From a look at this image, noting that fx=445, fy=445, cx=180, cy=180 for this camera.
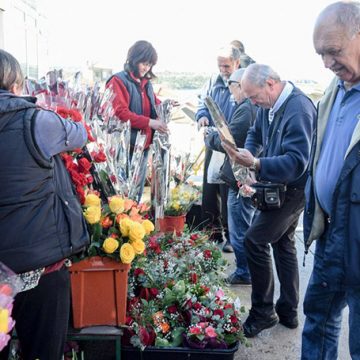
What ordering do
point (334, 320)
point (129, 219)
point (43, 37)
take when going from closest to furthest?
point (334, 320) < point (129, 219) < point (43, 37)

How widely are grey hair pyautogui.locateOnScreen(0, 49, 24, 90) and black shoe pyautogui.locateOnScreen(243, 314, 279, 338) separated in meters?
2.01

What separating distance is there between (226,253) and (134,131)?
56.0 inches

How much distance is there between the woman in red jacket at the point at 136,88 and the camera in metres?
3.82

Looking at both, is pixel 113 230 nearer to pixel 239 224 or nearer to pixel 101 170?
pixel 101 170

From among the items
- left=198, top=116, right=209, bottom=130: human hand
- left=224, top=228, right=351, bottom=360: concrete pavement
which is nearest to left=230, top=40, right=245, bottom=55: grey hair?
left=198, top=116, right=209, bottom=130: human hand

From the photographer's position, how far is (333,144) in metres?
1.89

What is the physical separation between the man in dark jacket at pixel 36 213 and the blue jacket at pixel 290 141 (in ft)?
3.66

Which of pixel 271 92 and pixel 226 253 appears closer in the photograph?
pixel 271 92

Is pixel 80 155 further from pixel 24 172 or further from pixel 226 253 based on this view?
pixel 226 253

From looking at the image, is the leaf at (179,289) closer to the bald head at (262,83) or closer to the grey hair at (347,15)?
the bald head at (262,83)

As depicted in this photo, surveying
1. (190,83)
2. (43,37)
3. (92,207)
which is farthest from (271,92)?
(190,83)

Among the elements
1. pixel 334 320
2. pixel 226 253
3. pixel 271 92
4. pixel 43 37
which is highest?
pixel 43 37

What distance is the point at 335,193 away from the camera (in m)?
1.82

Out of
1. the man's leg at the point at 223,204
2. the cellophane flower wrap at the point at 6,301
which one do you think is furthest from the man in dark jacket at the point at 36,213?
the man's leg at the point at 223,204
